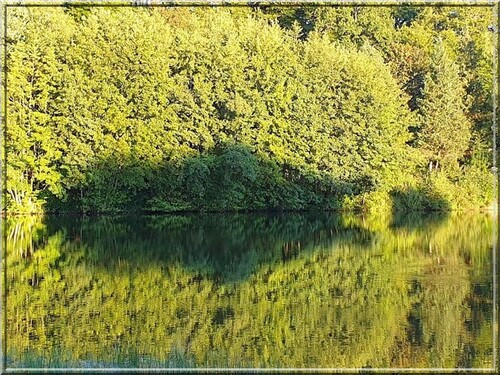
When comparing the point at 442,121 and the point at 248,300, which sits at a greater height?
the point at 442,121

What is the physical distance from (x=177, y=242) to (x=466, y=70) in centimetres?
2577

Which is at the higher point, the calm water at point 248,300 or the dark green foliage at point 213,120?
the dark green foliage at point 213,120

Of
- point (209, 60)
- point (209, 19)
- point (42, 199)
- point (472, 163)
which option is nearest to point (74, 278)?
point (42, 199)

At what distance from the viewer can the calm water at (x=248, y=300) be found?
9.70 metres

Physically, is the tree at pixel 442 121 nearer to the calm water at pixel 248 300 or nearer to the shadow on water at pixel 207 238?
the shadow on water at pixel 207 238

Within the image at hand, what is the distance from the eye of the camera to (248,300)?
519 inches

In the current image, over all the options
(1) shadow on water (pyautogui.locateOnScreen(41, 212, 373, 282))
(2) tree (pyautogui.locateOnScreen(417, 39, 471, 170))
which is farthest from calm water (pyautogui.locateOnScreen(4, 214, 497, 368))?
(2) tree (pyautogui.locateOnScreen(417, 39, 471, 170))

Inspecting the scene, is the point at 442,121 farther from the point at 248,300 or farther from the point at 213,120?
the point at 248,300

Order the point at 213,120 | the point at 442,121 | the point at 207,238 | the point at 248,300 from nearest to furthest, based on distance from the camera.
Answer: the point at 248,300, the point at 207,238, the point at 213,120, the point at 442,121

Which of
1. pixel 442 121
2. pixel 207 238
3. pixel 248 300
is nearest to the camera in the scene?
pixel 248 300

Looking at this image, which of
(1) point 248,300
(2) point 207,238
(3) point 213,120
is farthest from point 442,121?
(1) point 248,300

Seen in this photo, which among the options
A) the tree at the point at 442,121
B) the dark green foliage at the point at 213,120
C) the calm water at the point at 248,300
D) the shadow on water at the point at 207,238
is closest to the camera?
the calm water at the point at 248,300

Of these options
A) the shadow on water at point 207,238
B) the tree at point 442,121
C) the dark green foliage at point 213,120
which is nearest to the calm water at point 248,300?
the shadow on water at point 207,238

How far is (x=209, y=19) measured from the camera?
35.9m
